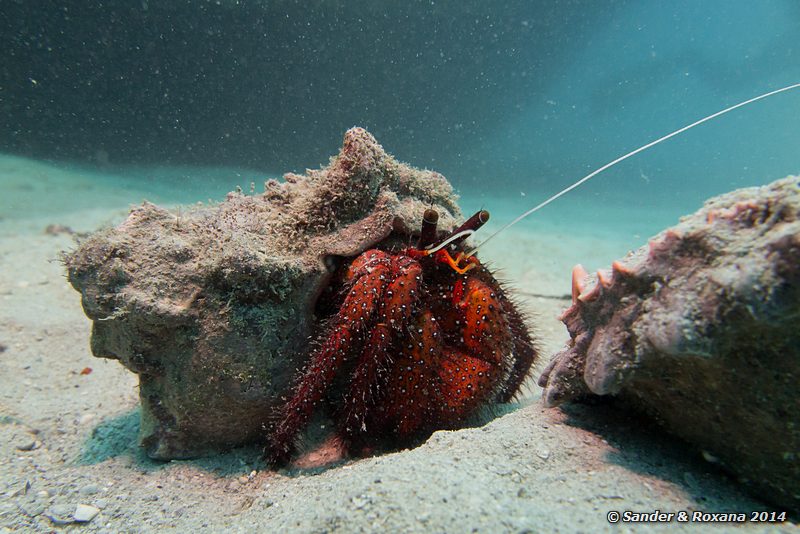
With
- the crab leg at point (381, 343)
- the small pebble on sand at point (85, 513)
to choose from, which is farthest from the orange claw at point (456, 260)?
the small pebble on sand at point (85, 513)

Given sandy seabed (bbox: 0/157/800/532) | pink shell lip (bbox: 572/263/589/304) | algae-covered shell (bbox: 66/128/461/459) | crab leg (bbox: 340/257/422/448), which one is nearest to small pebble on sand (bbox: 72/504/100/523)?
sandy seabed (bbox: 0/157/800/532)

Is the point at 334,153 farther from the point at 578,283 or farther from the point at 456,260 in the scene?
the point at 578,283

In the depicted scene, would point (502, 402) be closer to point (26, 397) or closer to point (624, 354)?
point (624, 354)

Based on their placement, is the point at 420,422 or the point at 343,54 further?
the point at 343,54

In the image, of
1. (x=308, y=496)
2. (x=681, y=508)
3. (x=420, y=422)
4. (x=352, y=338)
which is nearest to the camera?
(x=681, y=508)

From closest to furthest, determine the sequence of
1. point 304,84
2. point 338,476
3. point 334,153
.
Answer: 1. point 338,476
2. point 304,84
3. point 334,153

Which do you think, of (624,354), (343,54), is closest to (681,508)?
(624,354)

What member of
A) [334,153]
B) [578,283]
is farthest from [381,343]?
[334,153]
